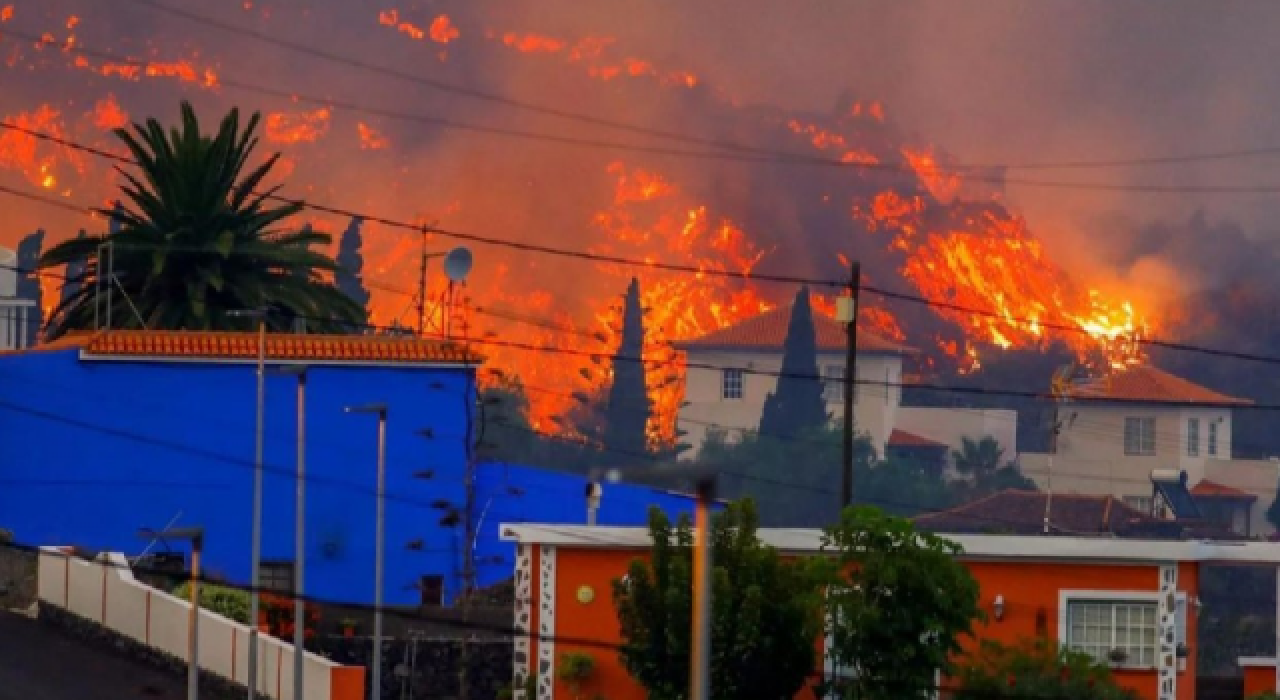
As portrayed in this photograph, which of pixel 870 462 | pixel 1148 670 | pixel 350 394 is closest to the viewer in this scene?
pixel 1148 670

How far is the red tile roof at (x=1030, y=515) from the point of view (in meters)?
140

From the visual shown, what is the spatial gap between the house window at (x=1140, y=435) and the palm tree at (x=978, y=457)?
10.3m

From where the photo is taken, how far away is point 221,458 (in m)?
66.7

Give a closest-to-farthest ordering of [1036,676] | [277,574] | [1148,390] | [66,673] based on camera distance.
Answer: [1036,676] < [66,673] < [277,574] < [1148,390]

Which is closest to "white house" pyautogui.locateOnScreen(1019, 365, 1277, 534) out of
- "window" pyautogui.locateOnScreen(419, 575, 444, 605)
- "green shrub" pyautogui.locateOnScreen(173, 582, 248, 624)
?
"window" pyautogui.locateOnScreen(419, 575, 444, 605)

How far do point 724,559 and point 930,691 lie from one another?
183 inches

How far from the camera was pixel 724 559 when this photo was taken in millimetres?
46250

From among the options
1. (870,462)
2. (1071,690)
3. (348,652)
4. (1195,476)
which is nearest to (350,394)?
(348,652)

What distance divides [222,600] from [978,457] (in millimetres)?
141101

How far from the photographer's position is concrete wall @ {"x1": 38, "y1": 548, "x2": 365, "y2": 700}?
168 ft

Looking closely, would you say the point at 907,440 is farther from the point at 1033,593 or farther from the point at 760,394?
the point at 1033,593

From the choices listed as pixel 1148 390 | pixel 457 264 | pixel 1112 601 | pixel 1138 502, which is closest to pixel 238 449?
pixel 457 264

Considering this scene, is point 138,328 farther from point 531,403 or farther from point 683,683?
point 531,403

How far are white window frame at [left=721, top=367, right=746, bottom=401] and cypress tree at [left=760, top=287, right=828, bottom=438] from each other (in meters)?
13.9
